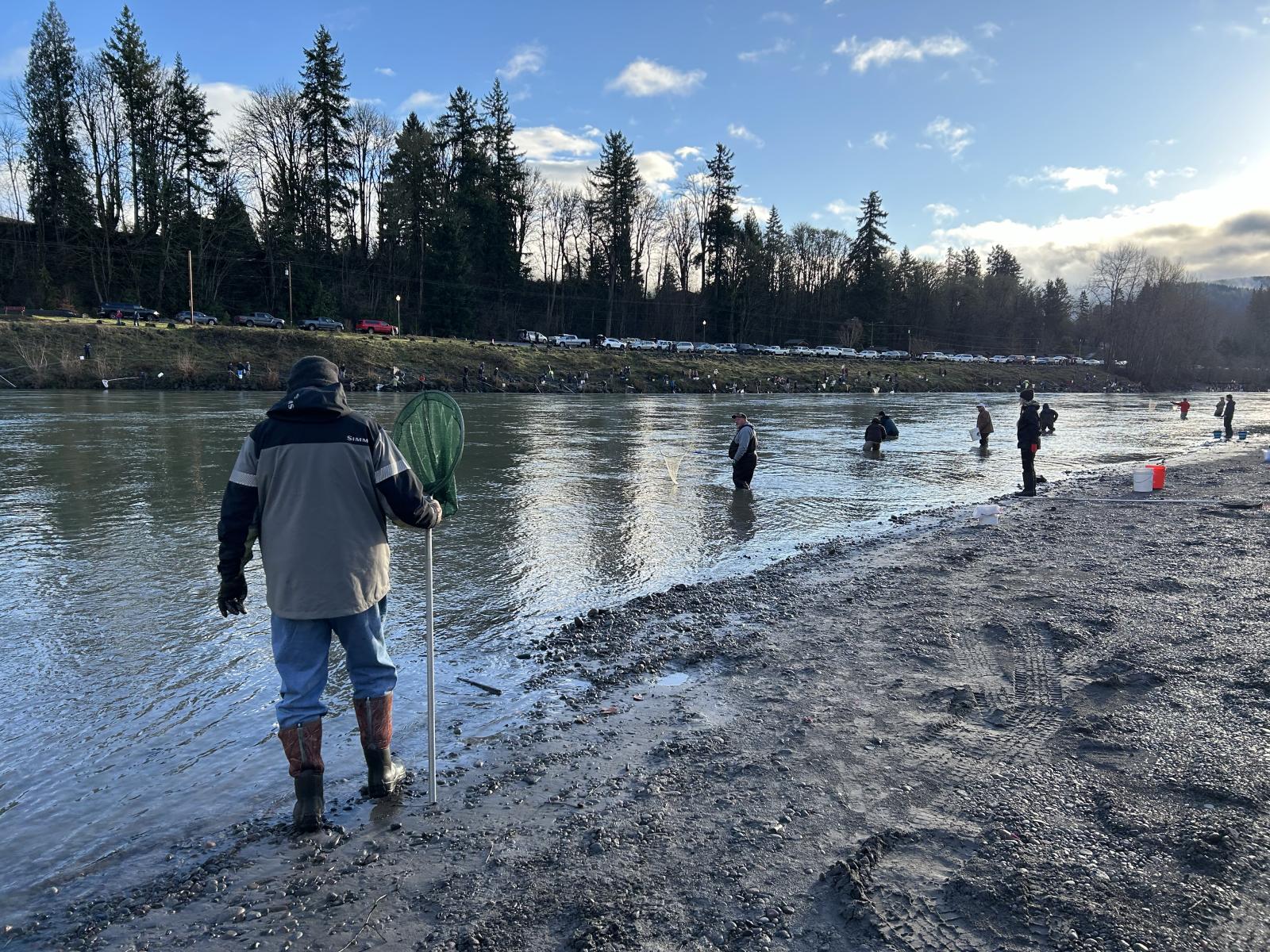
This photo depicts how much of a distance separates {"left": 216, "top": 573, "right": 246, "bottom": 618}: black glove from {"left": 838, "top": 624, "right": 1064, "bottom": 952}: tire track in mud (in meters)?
3.12

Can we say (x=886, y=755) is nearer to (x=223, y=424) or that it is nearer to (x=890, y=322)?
(x=223, y=424)

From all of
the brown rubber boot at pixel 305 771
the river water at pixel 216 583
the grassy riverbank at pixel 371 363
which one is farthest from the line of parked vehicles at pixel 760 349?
the brown rubber boot at pixel 305 771

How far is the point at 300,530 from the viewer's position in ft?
11.6

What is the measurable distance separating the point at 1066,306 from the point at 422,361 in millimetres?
120506

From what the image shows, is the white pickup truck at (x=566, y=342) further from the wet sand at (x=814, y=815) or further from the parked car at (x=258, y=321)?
the wet sand at (x=814, y=815)

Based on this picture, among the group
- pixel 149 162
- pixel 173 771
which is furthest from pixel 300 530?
pixel 149 162

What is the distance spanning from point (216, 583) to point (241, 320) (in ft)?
194

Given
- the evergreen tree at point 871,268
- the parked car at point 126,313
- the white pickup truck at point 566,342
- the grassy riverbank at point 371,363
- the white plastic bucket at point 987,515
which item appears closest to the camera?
the white plastic bucket at point 987,515

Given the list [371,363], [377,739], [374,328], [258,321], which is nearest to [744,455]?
[377,739]

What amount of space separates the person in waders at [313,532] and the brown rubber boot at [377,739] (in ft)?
0.50

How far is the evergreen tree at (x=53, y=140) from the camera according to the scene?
62.0 meters

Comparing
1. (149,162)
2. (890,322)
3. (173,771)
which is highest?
(149,162)

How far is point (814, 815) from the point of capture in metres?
3.70

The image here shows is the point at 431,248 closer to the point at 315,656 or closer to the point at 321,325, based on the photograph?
the point at 321,325
